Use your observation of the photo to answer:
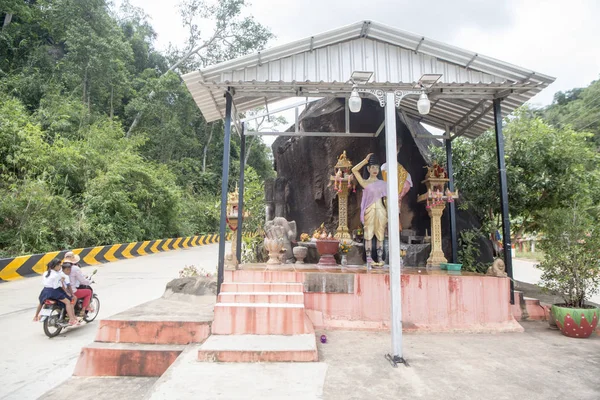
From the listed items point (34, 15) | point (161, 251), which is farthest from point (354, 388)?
point (34, 15)

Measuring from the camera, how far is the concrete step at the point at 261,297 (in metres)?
5.15

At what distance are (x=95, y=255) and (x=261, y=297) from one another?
36.5 feet

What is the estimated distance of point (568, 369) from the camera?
3.98m

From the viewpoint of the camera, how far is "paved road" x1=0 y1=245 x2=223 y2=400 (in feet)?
14.3

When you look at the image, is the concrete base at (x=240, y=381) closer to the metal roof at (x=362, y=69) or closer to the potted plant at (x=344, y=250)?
the potted plant at (x=344, y=250)

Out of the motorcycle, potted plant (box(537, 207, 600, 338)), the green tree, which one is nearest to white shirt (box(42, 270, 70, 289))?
the motorcycle

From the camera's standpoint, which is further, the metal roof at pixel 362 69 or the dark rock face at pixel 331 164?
the dark rock face at pixel 331 164

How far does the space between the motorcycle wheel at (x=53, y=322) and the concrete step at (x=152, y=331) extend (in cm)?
171

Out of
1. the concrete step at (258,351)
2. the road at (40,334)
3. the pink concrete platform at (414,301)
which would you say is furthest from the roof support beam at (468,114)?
the road at (40,334)

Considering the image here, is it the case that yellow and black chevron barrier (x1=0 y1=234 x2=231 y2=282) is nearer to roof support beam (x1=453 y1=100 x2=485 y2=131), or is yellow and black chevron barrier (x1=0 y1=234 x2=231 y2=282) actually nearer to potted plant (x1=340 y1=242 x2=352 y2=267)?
potted plant (x1=340 y1=242 x2=352 y2=267)

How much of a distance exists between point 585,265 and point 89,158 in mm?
17267

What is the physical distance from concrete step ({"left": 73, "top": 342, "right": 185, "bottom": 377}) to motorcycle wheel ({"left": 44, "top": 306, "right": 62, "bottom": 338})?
6.22ft

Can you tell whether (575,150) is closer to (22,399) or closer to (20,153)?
(22,399)

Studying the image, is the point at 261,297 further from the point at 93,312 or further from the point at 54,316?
the point at 93,312
